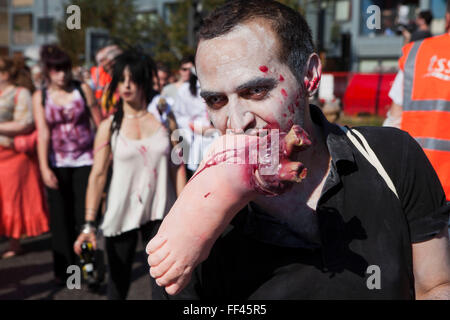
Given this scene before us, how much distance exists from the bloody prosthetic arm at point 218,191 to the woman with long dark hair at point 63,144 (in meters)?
4.08

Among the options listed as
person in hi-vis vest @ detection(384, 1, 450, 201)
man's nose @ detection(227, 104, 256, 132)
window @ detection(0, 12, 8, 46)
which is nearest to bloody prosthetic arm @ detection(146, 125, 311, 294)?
man's nose @ detection(227, 104, 256, 132)

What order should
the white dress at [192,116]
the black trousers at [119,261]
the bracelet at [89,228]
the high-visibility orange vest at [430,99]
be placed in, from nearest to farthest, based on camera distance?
1. the high-visibility orange vest at [430,99]
2. the bracelet at [89,228]
3. the black trousers at [119,261]
4. the white dress at [192,116]

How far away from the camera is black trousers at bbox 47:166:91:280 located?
534 centimetres

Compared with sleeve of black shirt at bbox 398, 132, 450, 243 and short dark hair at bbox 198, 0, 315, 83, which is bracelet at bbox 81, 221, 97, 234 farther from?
sleeve of black shirt at bbox 398, 132, 450, 243

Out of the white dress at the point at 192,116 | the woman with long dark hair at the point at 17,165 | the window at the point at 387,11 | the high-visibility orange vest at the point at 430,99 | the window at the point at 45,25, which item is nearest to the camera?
the high-visibility orange vest at the point at 430,99

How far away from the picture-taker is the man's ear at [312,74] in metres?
1.74

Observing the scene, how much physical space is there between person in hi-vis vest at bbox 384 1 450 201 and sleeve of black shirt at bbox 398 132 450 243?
1021 mm

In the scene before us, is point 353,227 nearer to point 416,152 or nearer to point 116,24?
point 416,152

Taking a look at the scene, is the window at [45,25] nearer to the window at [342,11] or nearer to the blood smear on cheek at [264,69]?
the window at [342,11]

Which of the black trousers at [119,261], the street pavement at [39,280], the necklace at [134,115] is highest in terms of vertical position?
the necklace at [134,115]

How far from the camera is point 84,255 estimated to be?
3.75 metres

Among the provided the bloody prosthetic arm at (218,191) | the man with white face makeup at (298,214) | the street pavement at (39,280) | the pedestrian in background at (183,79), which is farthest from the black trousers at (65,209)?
the bloody prosthetic arm at (218,191)

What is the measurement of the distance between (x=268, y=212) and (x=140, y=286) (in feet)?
13.1
